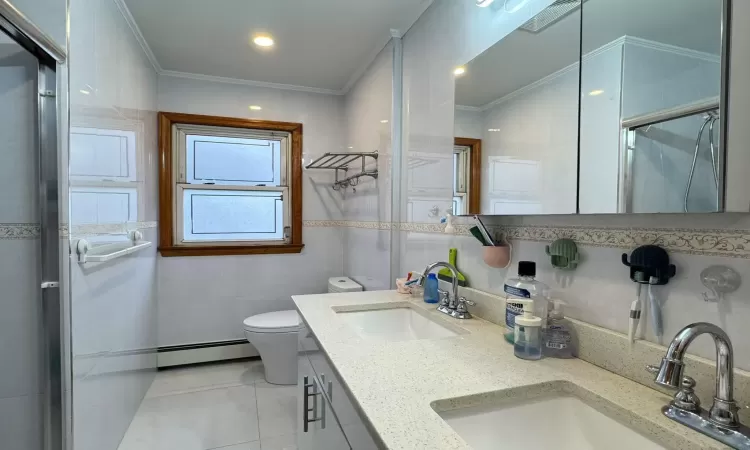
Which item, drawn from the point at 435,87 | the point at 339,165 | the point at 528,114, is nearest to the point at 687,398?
the point at 528,114

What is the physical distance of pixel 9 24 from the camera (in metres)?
1.11

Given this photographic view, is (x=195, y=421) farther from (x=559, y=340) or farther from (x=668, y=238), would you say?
(x=668, y=238)

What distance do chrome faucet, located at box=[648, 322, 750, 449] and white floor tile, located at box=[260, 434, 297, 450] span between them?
1755mm

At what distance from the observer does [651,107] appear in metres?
0.80

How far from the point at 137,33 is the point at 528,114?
2182 mm

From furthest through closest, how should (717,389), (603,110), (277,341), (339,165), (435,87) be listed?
1. (339,165)
2. (277,341)
3. (435,87)
4. (603,110)
5. (717,389)

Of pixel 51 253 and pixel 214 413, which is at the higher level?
pixel 51 253

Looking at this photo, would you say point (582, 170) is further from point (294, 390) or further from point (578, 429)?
point (294, 390)

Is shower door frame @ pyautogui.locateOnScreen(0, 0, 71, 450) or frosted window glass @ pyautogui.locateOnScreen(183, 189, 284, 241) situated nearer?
shower door frame @ pyautogui.locateOnScreen(0, 0, 71, 450)

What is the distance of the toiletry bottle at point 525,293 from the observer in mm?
1031

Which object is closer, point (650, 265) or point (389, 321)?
point (650, 265)

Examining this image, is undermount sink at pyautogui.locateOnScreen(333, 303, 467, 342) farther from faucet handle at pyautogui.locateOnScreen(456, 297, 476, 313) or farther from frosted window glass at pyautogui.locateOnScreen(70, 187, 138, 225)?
frosted window glass at pyautogui.locateOnScreen(70, 187, 138, 225)

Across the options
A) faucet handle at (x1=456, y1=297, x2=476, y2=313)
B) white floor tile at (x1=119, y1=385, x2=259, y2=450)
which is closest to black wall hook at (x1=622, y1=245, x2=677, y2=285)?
faucet handle at (x1=456, y1=297, x2=476, y2=313)

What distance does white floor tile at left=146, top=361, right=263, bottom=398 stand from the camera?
8.09 ft
